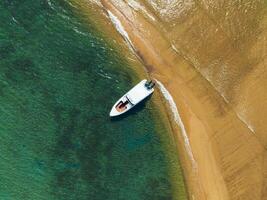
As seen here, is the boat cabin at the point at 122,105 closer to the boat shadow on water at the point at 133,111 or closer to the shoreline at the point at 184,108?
the boat shadow on water at the point at 133,111

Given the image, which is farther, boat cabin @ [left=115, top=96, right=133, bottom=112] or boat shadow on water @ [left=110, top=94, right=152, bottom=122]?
boat shadow on water @ [left=110, top=94, right=152, bottom=122]

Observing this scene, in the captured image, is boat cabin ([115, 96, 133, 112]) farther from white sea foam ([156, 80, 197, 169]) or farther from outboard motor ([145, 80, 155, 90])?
white sea foam ([156, 80, 197, 169])

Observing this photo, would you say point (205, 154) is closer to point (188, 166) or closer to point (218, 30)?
point (188, 166)

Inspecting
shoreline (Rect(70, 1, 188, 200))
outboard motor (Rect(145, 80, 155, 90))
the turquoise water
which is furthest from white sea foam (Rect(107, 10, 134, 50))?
outboard motor (Rect(145, 80, 155, 90))

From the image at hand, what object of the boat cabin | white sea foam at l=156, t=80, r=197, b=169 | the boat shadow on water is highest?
the boat cabin

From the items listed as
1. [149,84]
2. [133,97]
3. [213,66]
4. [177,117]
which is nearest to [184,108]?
[177,117]

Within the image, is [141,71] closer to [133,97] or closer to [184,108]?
[133,97]
